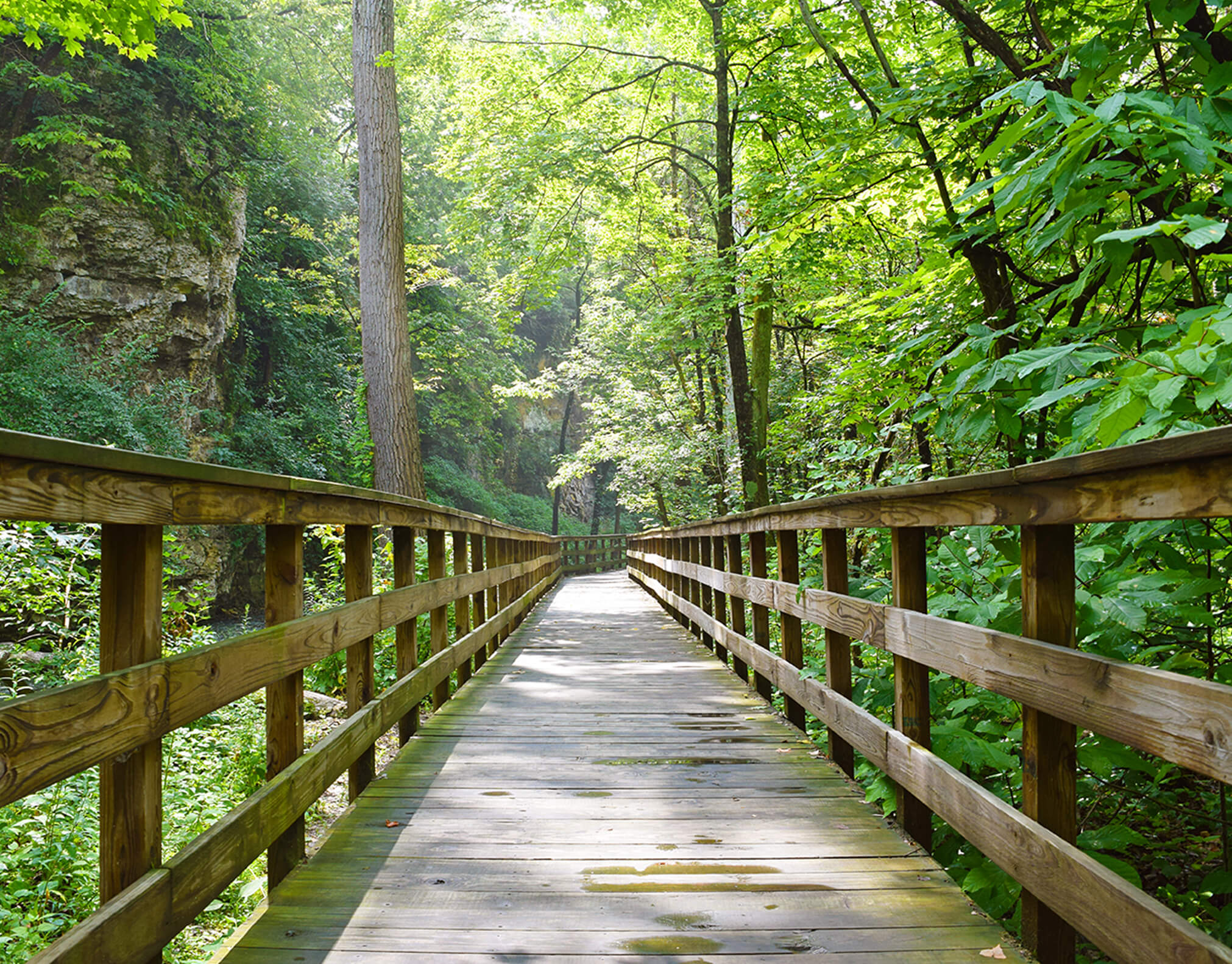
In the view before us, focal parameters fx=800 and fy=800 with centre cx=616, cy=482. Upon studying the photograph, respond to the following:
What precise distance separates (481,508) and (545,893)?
25.7m

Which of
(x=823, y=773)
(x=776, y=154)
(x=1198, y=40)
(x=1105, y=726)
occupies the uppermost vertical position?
(x=776, y=154)

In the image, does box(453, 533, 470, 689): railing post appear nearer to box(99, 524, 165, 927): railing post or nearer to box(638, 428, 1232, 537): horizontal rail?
box(638, 428, 1232, 537): horizontal rail

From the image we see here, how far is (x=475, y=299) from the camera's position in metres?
24.2

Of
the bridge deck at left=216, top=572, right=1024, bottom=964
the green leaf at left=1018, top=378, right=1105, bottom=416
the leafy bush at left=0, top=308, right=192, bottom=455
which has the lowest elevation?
the bridge deck at left=216, top=572, right=1024, bottom=964

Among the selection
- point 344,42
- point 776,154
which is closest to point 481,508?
point 344,42

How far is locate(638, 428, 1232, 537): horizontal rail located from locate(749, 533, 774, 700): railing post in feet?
6.51

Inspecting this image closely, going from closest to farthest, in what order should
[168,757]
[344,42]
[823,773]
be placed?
1. [823,773]
2. [168,757]
3. [344,42]

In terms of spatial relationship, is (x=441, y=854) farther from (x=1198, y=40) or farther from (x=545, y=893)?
(x=1198, y=40)

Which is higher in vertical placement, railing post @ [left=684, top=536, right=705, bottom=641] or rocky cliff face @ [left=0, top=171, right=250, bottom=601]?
rocky cliff face @ [left=0, top=171, right=250, bottom=601]

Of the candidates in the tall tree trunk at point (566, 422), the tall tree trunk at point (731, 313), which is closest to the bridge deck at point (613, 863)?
the tall tree trunk at point (731, 313)

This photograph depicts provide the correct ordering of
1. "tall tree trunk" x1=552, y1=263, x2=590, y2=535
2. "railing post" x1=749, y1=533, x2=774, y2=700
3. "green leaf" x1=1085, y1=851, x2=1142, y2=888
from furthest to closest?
"tall tree trunk" x1=552, y1=263, x2=590, y2=535 → "railing post" x1=749, y1=533, x2=774, y2=700 → "green leaf" x1=1085, y1=851, x2=1142, y2=888

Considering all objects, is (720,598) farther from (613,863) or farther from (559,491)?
(559,491)

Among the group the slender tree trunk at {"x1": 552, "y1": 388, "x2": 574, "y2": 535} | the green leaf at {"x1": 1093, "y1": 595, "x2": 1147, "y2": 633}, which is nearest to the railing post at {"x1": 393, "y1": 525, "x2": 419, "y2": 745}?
the green leaf at {"x1": 1093, "y1": 595, "x2": 1147, "y2": 633}

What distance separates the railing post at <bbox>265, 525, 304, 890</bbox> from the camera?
2.32 m
